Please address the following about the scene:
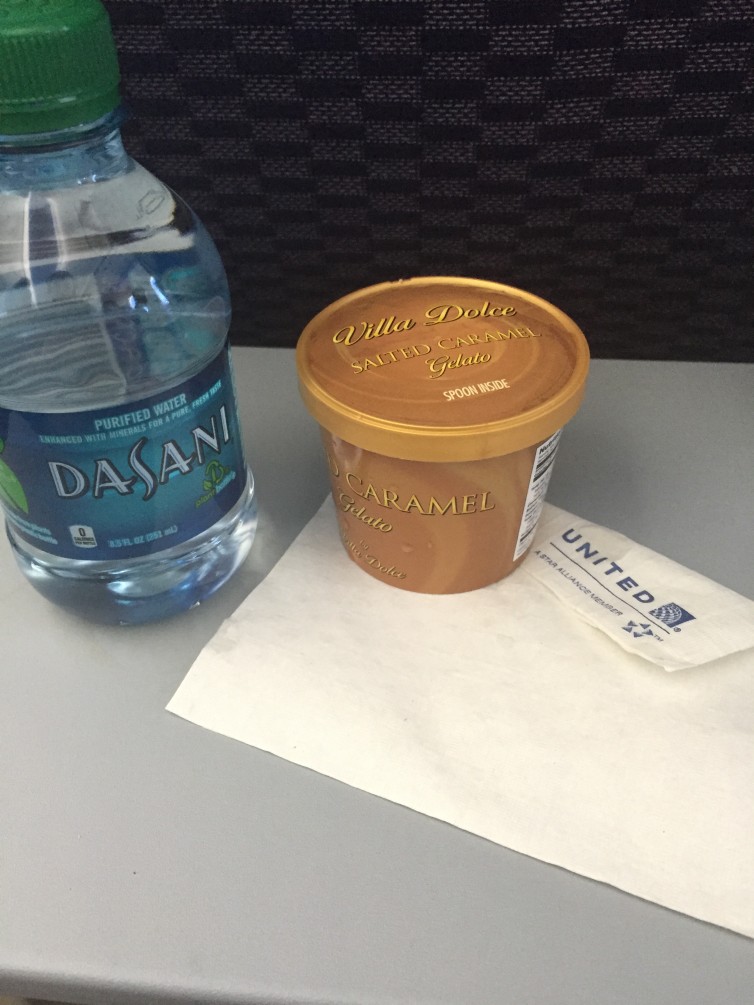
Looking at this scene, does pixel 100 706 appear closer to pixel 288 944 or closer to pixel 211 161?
pixel 288 944

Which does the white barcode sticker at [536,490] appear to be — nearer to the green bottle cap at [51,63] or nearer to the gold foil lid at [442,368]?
the gold foil lid at [442,368]

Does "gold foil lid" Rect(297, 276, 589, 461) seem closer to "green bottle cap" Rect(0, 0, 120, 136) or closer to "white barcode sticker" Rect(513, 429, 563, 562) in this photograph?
"white barcode sticker" Rect(513, 429, 563, 562)

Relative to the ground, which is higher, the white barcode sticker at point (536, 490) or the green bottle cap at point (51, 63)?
the green bottle cap at point (51, 63)

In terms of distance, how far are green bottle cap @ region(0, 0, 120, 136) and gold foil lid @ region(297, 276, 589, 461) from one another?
17 cm

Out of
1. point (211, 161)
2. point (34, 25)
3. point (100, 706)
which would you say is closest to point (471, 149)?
point (211, 161)

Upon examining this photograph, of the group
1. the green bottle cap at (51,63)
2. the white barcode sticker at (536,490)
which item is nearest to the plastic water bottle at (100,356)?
the green bottle cap at (51,63)

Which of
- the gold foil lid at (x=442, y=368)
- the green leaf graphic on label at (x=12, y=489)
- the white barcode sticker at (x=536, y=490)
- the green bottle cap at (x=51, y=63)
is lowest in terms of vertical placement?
the white barcode sticker at (x=536, y=490)

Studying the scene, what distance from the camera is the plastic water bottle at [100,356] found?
32 centimetres

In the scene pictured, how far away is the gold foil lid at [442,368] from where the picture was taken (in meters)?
0.39

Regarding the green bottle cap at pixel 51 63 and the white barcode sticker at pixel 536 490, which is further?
the white barcode sticker at pixel 536 490

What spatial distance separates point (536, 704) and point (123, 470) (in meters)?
0.25

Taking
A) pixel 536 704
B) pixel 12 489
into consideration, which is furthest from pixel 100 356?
pixel 536 704

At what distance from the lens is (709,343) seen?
2.19 ft

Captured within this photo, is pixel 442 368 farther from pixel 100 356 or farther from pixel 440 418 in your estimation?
pixel 100 356
